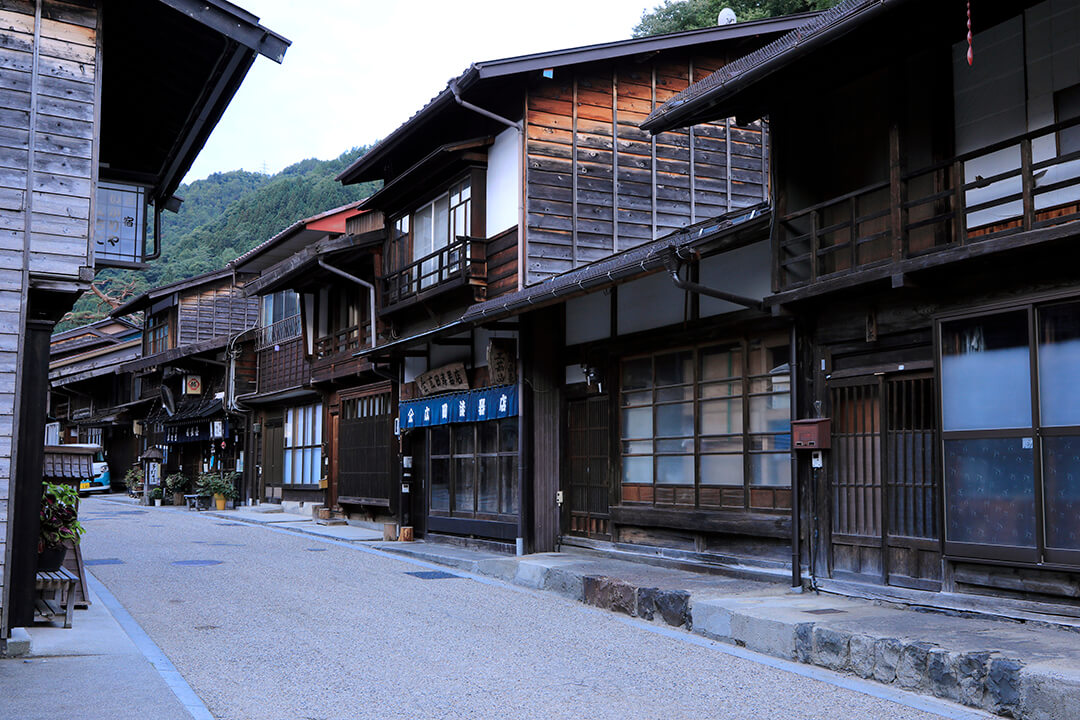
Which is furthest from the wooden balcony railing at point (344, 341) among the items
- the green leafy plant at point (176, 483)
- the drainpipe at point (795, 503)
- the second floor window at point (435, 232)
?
the drainpipe at point (795, 503)

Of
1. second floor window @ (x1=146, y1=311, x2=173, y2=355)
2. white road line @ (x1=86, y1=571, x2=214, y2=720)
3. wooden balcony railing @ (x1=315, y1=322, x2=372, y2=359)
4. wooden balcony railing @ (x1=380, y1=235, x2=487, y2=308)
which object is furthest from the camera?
second floor window @ (x1=146, y1=311, x2=173, y2=355)

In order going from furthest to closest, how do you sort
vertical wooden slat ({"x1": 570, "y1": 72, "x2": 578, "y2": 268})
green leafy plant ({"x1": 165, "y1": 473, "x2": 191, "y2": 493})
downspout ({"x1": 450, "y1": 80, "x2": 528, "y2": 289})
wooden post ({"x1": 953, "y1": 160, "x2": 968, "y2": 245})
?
green leafy plant ({"x1": 165, "y1": 473, "x2": 191, "y2": 493}) < vertical wooden slat ({"x1": 570, "y1": 72, "x2": 578, "y2": 268}) < downspout ({"x1": 450, "y1": 80, "x2": 528, "y2": 289}) < wooden post ({"x1": 953, "y1": 160, "x2": 968, "y2": 245})

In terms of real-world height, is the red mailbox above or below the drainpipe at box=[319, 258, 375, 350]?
below

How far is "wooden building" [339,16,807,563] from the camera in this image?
13.2m

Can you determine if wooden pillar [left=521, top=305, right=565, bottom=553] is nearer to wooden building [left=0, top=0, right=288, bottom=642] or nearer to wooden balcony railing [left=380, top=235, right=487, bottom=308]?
wooden balcony railing [left=380, top=235, right=487, bottom=308]

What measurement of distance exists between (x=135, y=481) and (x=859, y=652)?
42829 millimetres

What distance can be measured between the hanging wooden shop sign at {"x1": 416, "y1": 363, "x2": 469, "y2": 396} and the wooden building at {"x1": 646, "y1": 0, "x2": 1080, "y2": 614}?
8.95 meters

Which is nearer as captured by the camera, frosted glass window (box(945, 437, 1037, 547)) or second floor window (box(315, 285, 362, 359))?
frosted glass window (box(945, 437, 1037, 547))

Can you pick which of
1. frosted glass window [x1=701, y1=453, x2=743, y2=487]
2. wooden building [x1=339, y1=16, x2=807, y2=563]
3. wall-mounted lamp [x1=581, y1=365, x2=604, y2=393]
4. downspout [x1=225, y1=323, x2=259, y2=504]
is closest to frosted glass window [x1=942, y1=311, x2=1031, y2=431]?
wooden building [x1=339, y1=16, x2=807, y2=563]

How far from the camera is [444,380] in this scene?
20750mm

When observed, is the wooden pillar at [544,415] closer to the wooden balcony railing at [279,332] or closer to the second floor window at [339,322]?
the second floor window at [339,322]

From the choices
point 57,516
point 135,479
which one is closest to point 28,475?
point 57,516

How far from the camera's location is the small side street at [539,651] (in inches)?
284

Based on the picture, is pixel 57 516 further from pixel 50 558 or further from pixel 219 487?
pixel 219 487
